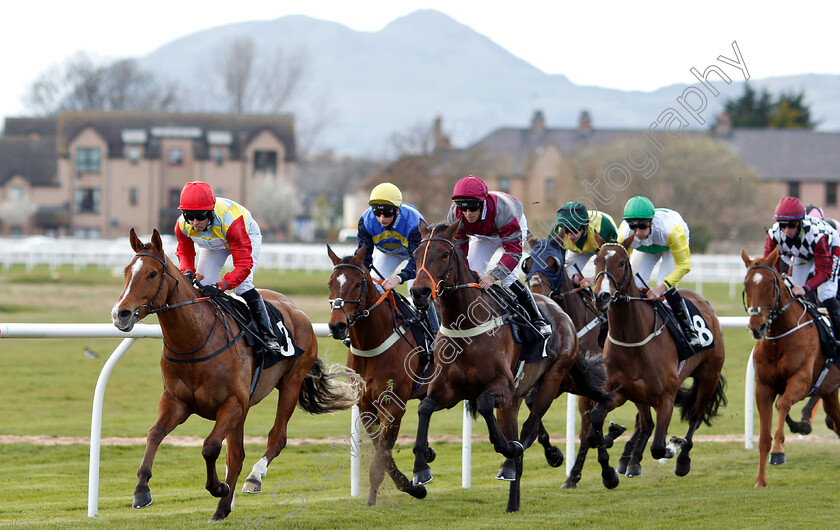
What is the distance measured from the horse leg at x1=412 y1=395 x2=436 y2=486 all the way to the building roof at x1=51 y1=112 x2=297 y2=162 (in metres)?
46.3

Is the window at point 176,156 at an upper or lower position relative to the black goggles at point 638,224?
upper

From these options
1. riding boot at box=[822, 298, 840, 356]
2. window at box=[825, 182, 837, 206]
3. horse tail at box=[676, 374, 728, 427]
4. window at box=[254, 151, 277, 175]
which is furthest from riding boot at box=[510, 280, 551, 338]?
window at box=[825, 182, 837, 206]

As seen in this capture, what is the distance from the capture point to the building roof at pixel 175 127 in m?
49.7

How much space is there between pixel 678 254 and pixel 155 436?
13.3 feet

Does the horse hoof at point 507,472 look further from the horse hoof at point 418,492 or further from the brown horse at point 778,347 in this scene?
the brown horse at point 778,347

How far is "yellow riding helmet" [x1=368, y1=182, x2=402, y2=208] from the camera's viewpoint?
6.23 m

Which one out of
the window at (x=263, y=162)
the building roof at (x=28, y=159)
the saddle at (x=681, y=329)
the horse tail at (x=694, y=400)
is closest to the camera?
the saddle at (x=681, y=329)

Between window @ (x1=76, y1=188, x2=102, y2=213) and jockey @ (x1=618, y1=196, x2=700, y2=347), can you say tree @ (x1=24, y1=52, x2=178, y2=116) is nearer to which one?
window @ (x1=76, y1=188, x2=102, y2=213)

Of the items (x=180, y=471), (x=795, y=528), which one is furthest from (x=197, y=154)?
Result: (x=795, y=528)

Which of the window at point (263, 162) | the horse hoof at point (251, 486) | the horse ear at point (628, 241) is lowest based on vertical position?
the horse hoof at point (251, 486)

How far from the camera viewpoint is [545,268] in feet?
24.8

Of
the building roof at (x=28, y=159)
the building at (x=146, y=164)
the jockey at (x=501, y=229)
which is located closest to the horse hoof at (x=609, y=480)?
the jockey at (x=501, y=229)

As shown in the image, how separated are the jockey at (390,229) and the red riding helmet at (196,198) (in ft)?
3.59

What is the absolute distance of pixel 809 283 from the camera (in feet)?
24.9
